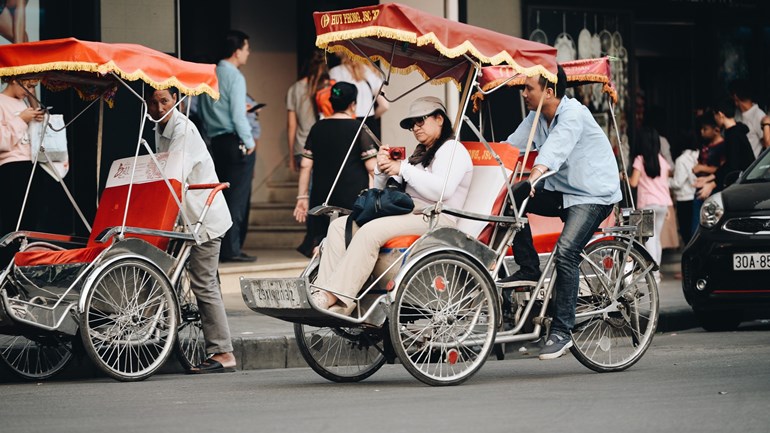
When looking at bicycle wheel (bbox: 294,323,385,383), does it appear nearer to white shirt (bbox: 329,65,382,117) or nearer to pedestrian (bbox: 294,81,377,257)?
pedestrian (bbox: 294,81,377,257)

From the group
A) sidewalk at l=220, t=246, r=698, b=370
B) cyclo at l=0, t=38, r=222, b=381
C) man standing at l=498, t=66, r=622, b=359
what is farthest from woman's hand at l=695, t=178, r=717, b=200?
cyclo at l=0, t=38, r=222, b=381

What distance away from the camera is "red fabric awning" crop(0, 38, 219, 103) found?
9242 mm

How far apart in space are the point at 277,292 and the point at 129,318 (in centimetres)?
129

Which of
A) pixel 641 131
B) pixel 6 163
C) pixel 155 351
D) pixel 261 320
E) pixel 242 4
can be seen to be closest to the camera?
pixel 155 351

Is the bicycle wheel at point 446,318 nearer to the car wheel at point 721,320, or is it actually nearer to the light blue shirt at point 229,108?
the car wheel at point 721,320

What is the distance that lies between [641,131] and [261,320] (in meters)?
5.48

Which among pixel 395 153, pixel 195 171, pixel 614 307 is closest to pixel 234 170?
pixel 195 171

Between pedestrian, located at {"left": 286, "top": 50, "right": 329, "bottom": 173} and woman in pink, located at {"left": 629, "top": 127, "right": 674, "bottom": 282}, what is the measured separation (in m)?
3.53

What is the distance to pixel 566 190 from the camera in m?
9.23

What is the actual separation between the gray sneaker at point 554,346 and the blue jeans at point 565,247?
4 centimetres

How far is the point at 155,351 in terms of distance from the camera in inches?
392

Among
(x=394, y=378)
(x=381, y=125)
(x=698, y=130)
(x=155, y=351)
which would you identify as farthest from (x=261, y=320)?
(x=698, y=130)

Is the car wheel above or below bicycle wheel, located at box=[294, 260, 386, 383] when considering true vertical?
below

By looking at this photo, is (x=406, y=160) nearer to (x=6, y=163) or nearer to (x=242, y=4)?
(x=6, y=163)
